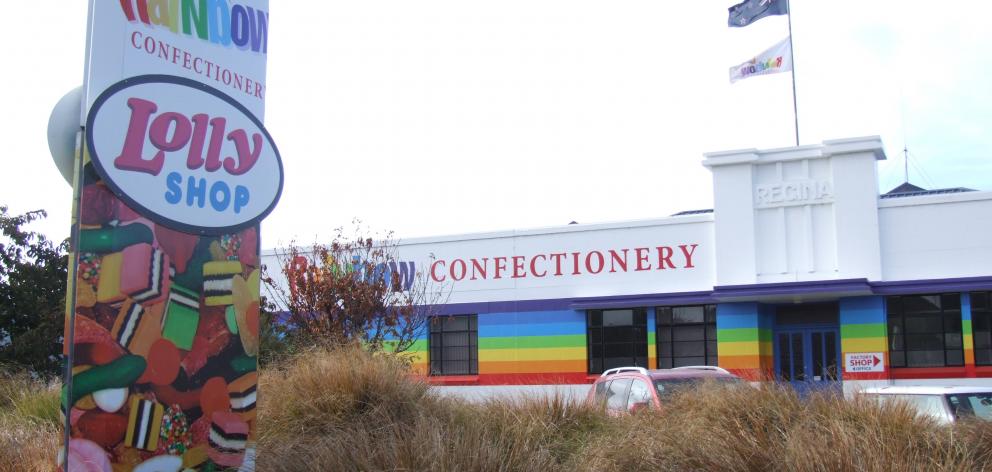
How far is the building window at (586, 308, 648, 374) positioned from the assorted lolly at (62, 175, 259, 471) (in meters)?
18.7

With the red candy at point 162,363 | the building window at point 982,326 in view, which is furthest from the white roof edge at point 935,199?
the red candy at point 162,363

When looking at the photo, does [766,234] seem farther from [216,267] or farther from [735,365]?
[216,267]

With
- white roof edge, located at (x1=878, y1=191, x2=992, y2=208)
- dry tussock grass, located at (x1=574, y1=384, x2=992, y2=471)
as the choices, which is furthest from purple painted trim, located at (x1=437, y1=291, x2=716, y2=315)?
dry tussock grass, located at (x1=574, y1=384, x2=992, y2=471)

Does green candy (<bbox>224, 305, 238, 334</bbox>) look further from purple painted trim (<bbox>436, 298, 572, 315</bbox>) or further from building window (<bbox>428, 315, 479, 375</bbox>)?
building window (<bbox>428, 315, 479, 375</bbox>)

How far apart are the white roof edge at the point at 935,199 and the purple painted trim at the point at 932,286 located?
1.75 metres

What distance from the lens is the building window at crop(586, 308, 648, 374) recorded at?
83.8 feet

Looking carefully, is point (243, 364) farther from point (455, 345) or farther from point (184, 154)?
point (455, 345)

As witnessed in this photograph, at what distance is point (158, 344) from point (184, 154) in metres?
1.38

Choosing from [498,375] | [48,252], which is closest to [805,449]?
[48,252]

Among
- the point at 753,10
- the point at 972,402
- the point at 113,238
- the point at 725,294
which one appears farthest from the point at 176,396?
the point at 753,10

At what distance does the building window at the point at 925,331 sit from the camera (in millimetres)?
22234

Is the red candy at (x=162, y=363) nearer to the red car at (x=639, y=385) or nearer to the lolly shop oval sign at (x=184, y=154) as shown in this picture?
the lolly shop oval sign at (x=184, y=154)

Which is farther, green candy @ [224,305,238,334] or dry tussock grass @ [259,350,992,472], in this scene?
green candy @ [224,305,238,334]

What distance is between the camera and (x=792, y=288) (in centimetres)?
2284
